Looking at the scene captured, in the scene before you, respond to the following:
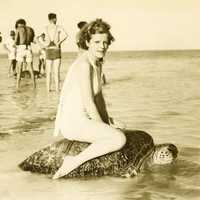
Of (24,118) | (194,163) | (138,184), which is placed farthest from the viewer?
(24,118)

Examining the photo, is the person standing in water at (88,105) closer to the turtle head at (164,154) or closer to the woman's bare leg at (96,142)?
the woman's bare leg at (96,142)

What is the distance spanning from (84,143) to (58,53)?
249 inches

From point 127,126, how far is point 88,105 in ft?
8.94

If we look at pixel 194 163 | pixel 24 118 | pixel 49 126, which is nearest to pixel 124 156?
pixel 194 163

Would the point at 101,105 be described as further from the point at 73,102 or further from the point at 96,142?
the point at 96,142

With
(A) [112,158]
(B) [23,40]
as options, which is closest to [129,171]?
(A) [112,158]

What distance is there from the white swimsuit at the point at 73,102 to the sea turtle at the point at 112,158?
21 cm

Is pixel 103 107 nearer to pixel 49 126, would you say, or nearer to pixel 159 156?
pixel 159 156

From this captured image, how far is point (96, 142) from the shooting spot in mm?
4656

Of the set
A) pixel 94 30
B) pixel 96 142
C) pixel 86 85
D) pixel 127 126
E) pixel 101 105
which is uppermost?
pixel 94 30

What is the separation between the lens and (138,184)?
4473 millimetres

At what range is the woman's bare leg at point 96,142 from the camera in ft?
15.2

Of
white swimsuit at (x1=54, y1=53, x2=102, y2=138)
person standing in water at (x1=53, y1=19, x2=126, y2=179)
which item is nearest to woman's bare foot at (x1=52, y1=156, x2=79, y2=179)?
person standing in water at (x1=53, y1=19, x2=126, y2=179)

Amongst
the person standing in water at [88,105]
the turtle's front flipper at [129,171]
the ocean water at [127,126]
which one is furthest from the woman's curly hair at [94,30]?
the ocean water at [127,126]
